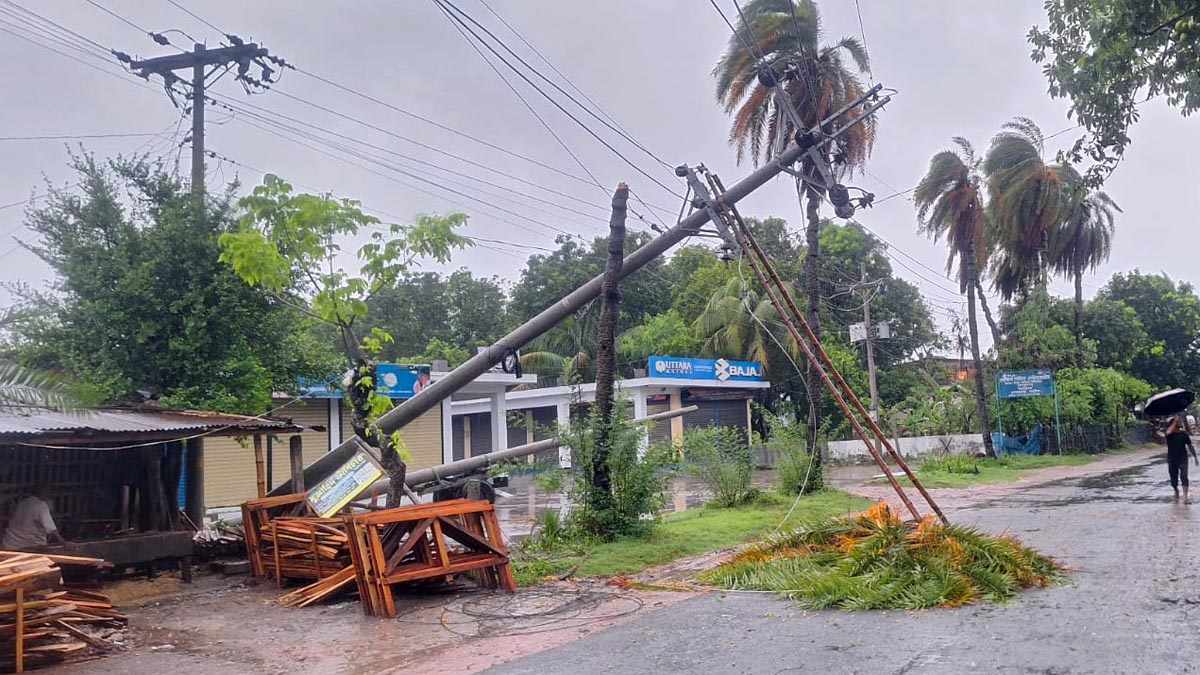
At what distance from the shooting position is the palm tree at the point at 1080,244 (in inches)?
1614

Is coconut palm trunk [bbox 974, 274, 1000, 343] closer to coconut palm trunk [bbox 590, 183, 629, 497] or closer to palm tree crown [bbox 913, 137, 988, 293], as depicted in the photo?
palm tree crown [bbox 913, 137, 988, 293]

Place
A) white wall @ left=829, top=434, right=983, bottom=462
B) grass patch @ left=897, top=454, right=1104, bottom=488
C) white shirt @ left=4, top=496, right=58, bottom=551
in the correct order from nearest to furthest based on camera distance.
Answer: white shirt @ left=4, top=496, right=58, bottom=551 → grass patch @ left=897, top=454, right=1104, bottom=488 → white wall @ left=829, top=434, right=983, bottom=462

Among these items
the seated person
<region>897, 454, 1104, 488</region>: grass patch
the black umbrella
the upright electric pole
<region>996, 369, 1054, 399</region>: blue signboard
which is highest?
the upright electric pole

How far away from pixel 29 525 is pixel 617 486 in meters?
7.66

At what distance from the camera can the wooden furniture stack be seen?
409 inches

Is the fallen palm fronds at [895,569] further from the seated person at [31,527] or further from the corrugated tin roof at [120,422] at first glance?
the seated person at [31,527]

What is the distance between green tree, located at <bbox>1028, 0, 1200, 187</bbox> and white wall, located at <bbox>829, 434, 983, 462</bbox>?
2635 cm

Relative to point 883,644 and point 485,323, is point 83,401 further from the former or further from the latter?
point 485,323

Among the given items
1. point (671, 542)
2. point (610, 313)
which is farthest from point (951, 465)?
point (610, 313)

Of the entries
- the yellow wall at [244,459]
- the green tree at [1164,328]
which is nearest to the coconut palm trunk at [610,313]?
the yellow wall at [244,459]

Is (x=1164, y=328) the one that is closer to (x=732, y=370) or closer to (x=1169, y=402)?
(x=732, y=370)

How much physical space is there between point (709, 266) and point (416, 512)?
3872cm

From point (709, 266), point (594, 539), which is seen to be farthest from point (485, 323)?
point (594, 539)

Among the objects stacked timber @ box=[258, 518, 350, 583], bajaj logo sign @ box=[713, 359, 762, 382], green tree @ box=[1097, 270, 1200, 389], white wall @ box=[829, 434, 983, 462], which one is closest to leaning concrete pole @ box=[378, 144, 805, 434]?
stacked timber @ box=[258, 518, 350, 583]
